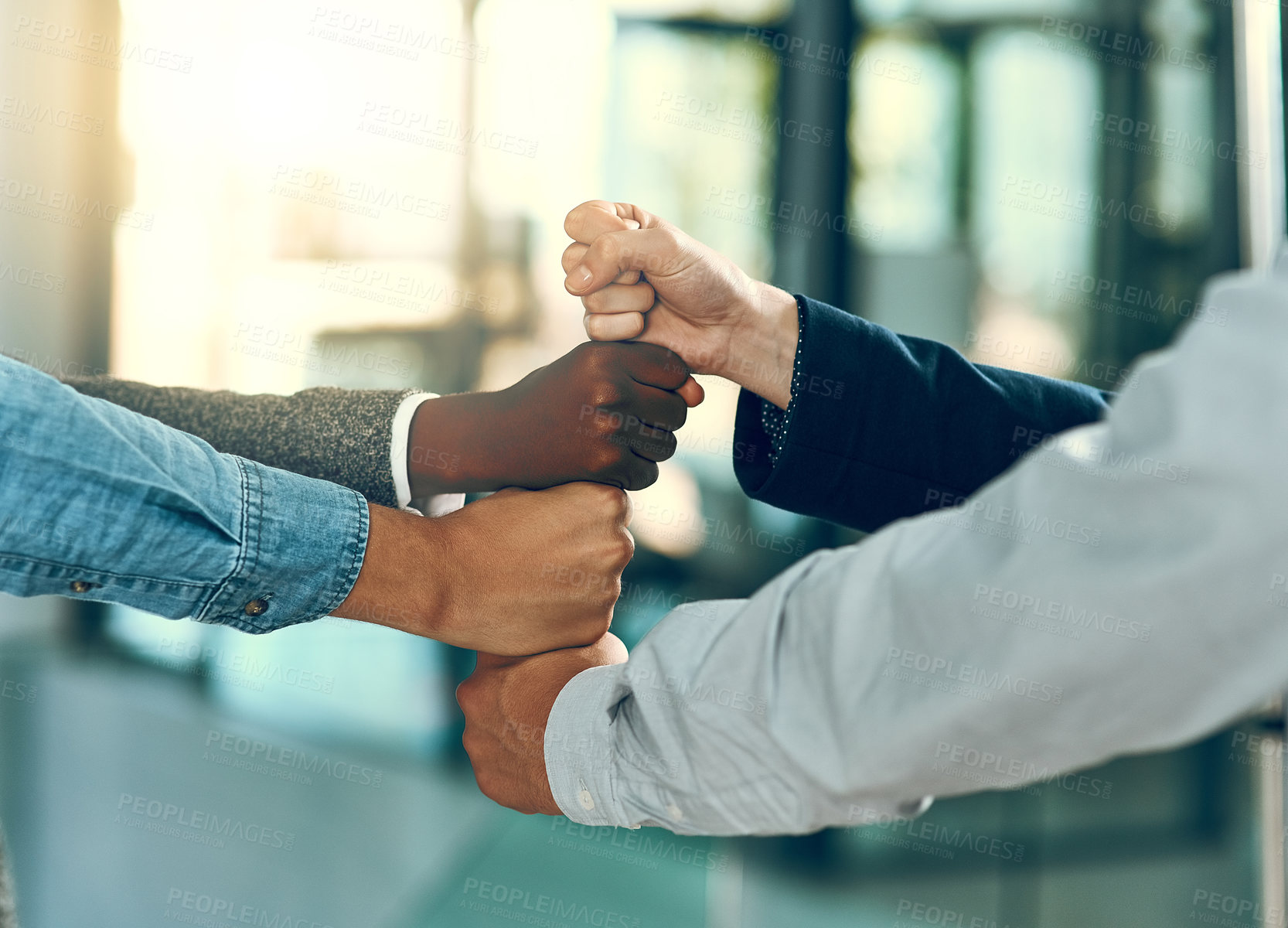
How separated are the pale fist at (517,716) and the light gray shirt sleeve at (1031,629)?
172mm

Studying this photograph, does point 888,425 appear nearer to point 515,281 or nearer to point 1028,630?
point 1028,630

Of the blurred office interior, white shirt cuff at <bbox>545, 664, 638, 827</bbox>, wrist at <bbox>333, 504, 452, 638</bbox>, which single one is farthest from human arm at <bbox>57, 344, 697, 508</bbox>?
the blurred office interior

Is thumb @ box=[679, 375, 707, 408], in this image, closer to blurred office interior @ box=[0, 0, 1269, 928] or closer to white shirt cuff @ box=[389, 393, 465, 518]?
white shirt cuff @ box=[389, 393, 465, 518]

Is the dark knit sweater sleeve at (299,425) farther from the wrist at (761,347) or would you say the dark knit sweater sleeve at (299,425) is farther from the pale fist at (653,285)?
the wrist at (761,347)

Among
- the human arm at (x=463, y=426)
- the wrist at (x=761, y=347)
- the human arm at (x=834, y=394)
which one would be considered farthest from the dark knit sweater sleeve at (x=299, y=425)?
the wrist at (x=761, y=347)

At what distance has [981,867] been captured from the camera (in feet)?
7.32

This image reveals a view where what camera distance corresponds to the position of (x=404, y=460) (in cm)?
94

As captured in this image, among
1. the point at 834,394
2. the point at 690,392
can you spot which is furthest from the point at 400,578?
the point at 834,394

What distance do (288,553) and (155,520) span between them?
0.10m

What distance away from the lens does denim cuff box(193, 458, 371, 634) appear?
0.73m

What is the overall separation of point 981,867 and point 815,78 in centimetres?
188

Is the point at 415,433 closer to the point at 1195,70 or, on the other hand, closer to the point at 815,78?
the point at 815,78

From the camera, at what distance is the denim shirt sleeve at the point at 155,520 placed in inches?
25.1

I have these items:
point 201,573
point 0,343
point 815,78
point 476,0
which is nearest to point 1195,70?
point 815,78
